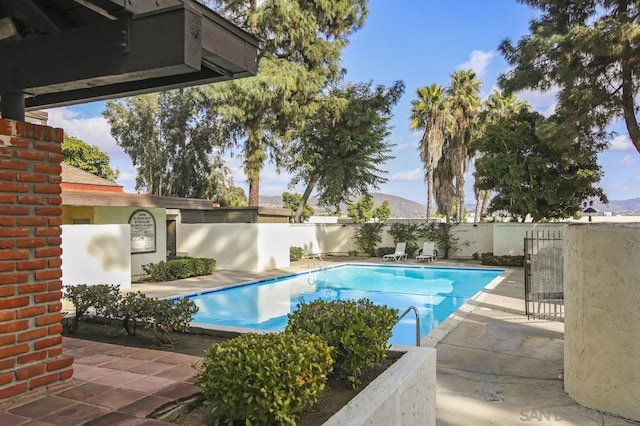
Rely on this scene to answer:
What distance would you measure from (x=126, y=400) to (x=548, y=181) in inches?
756

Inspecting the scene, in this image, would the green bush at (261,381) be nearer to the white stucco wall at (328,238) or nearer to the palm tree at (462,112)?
the white stucco wall at (328,238)

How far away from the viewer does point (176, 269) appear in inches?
574

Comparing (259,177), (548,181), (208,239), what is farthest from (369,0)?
(208,239)

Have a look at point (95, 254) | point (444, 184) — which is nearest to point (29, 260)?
point (95, 254)

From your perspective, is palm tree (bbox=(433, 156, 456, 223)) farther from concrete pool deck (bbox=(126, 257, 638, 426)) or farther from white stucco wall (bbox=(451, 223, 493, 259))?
concrete pool deck (bbox=(126, 257, 638, 426))

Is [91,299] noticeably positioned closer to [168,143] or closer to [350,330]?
[350,330]

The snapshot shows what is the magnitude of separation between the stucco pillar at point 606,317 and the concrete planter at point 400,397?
5.98 feet

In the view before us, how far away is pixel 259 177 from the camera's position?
22141 millimetres

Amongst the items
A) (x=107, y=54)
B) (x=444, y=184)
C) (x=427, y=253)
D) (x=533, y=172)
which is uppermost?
(x=444, y=184)

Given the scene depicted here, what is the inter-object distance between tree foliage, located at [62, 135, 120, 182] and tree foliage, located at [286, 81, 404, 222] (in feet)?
35.8

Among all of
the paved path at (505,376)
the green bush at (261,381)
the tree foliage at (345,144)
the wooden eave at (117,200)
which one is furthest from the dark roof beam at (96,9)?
the tree foliage at (345,144)

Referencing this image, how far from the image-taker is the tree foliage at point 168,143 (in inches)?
1217

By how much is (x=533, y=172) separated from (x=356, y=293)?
31.9ft

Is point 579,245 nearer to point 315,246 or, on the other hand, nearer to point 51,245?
point 51,245
